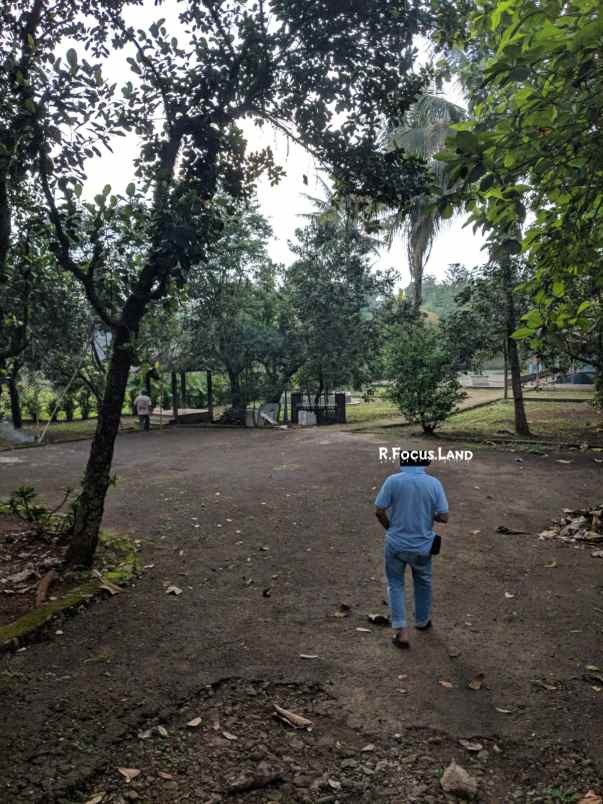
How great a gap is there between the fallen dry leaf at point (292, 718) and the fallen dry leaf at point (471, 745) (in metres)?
0.88

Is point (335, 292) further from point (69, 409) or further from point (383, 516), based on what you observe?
point (383, 516)

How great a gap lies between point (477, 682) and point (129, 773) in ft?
7.38

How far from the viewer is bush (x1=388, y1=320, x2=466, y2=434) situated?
49.6 ft

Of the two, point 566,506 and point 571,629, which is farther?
point 566,506

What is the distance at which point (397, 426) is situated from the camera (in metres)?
18.3

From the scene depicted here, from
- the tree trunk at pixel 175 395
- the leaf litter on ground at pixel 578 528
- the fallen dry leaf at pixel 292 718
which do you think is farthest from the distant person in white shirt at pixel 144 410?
the fallen dry leaf at pixel 292 718

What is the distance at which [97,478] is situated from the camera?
5.79 metres

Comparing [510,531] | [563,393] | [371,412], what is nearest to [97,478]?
[510,531]

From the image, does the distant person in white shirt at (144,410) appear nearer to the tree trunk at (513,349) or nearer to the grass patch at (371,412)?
the grass patch at (371,412)

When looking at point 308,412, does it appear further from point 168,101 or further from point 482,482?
point 168,101

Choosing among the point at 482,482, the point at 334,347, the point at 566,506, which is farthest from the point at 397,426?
the point at 566,506

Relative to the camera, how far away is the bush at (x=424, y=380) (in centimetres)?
1512

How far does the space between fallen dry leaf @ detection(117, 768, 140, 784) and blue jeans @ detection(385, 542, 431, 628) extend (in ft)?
7.00

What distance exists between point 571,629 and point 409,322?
49.2ft
